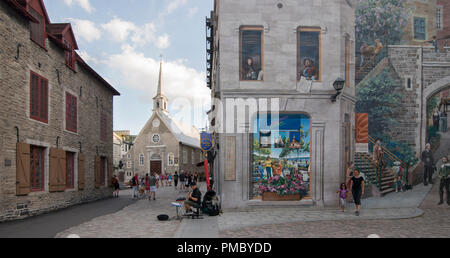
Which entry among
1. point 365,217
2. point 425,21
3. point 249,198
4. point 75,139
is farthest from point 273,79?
point 75,139

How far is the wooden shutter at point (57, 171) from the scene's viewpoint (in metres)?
14.3

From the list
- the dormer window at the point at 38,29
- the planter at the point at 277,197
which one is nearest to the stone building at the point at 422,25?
the planter at the point at 277,197

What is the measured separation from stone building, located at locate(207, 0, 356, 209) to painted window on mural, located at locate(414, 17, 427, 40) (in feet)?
13.2

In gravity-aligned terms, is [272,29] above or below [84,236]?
above

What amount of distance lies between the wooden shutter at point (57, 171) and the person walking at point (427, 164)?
607 inches

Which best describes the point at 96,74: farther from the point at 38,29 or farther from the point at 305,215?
the point at 305,215

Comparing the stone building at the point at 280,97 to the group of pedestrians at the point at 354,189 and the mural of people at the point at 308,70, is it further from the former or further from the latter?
the group of pedestrians at the point at 354,189

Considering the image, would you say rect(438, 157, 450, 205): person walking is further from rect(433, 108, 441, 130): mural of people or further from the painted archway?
the painted archway

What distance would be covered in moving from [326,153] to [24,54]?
11.7 m

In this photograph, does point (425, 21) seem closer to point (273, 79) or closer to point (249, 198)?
point (273, 79)

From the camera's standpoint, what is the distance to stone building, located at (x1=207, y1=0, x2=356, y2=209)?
41.9ft

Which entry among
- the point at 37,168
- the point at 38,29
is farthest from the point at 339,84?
the point at 37,168
